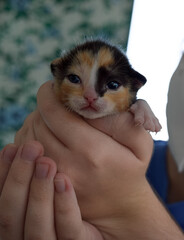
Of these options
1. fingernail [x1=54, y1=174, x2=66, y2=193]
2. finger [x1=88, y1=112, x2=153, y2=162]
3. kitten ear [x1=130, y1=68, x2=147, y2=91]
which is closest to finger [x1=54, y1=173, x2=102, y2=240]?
fingernail [x1=54, y1=174, x2=66, y2=193]

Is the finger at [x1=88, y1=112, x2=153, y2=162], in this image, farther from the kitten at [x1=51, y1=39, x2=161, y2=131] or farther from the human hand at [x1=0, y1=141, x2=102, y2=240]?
the human hand at [x1=0, y1=141, x2=102, y2=240]

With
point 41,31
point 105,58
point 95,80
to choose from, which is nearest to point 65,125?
point 95,80

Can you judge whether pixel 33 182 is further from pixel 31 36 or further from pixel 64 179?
pixel 31 36

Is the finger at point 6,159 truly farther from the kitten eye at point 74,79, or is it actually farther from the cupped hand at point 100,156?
the kitten eye at point 74,79

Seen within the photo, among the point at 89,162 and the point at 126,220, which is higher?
the point at 89,162

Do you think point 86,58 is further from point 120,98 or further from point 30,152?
point 30,152

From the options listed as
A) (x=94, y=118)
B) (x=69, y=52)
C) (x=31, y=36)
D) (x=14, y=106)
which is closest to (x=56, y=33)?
(x=31, y=36)
